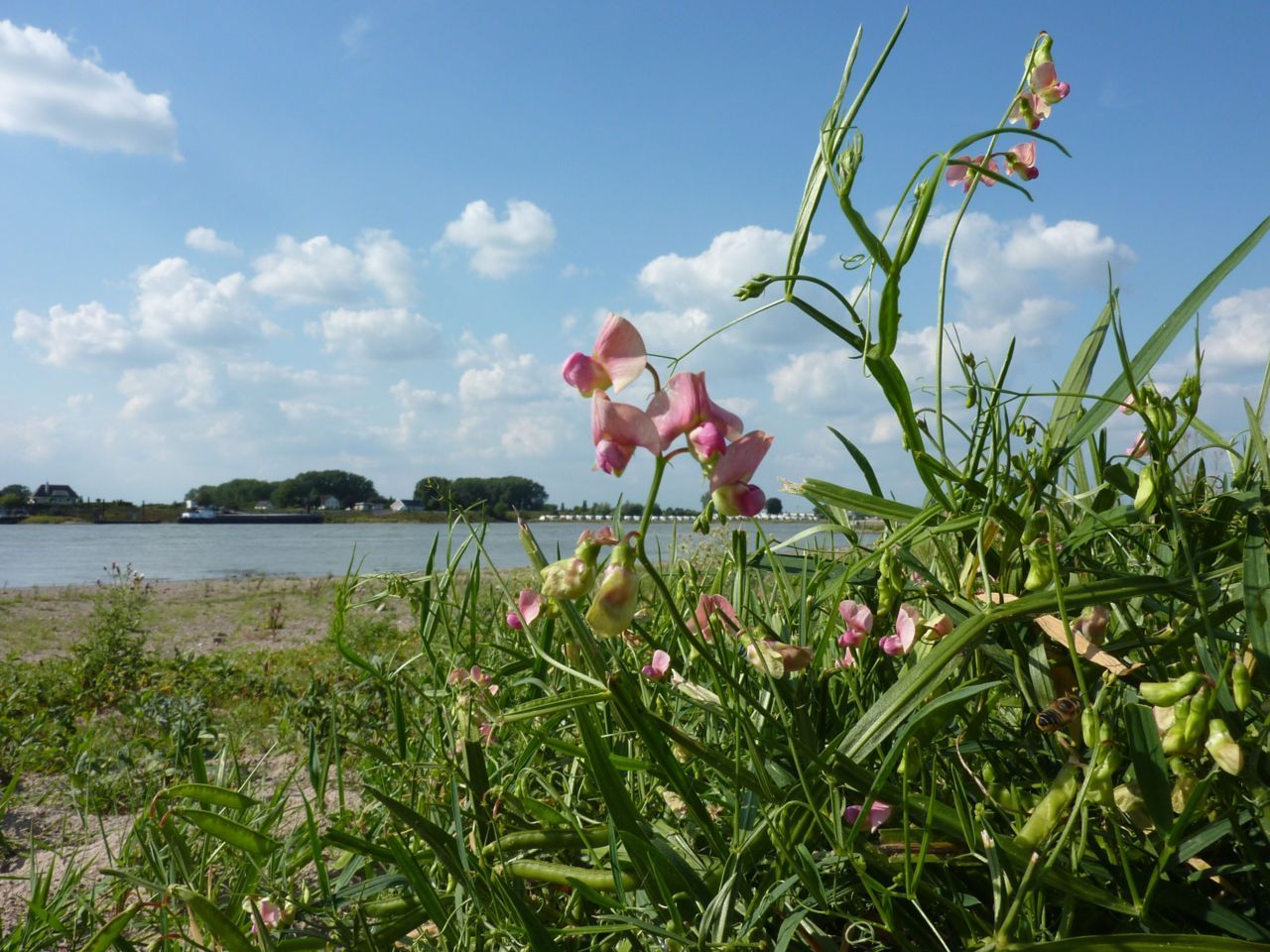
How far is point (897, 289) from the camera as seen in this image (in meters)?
0.63

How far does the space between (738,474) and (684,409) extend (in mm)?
59

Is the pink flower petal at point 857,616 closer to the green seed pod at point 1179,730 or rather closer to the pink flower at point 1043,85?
the green seed pod at point 1179,730

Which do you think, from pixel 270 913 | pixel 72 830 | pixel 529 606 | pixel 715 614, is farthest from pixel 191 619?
pixel 715 614

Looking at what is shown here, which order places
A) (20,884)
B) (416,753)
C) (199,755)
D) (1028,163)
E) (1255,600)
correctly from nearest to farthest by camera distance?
(1255,600)
(1028,163)
(199,755)
(416,753)
(20,884)

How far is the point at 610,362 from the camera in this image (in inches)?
24.1

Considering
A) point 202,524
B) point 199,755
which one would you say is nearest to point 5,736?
point 199,755

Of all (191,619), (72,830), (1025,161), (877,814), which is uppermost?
(1025,161)

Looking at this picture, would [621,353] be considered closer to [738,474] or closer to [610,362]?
[610,362]

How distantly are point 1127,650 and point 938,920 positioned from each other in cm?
26

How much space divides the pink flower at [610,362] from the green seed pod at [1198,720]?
0.41m

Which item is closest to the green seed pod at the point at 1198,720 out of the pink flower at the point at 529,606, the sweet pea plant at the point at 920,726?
the sweet pea plant at the point at 920,726

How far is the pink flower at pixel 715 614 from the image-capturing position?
71cm

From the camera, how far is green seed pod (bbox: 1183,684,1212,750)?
519 millimetres

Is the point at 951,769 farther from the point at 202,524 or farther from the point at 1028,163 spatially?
the point at 202,524
